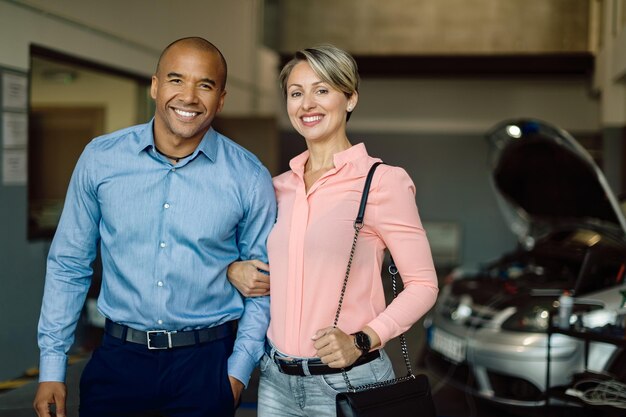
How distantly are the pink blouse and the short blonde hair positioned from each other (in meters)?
0.15

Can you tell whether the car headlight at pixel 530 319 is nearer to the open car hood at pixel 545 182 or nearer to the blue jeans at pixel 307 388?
the open car hood at pixel 545 182

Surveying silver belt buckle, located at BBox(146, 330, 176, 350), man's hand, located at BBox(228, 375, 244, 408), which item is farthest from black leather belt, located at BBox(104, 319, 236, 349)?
man's hand, located at BBox(228, 375, 244, 408)

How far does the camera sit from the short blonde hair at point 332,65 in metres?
1.65

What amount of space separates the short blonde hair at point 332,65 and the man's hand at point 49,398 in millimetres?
953

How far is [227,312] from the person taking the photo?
1.85 metres

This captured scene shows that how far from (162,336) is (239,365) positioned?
0.20 m

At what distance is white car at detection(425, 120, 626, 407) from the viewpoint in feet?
12.4

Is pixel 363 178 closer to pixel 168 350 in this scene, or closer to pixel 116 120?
pixel 168 350

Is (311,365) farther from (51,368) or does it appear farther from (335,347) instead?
(51,368)

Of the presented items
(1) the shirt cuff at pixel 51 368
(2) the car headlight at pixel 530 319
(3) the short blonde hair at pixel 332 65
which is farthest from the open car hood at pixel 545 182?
(1) the shirt cuff at pixel 51 368

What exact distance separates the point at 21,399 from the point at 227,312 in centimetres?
146

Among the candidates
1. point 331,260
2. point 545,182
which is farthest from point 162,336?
point 545,182

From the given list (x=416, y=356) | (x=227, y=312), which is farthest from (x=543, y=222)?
(x=227, y=312)

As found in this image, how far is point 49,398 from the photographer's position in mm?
1799
